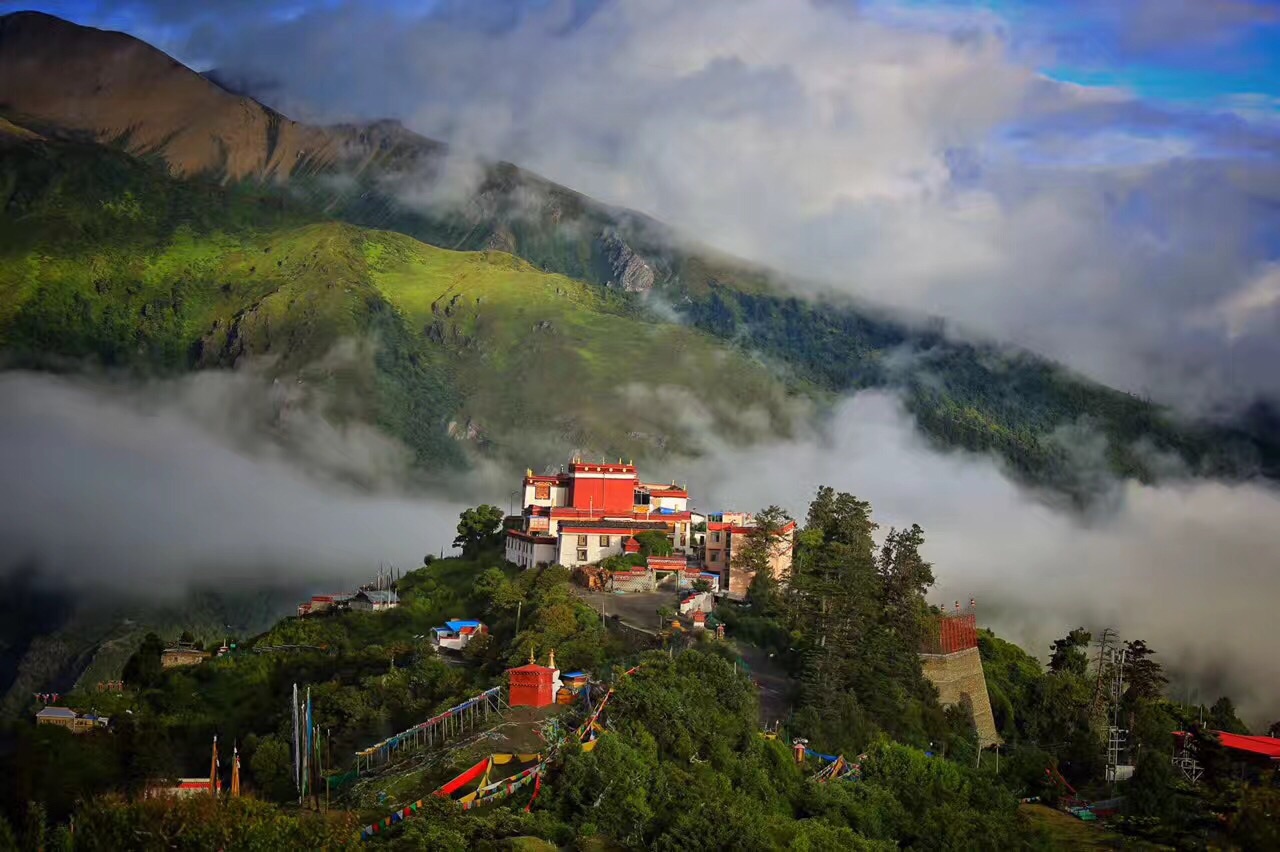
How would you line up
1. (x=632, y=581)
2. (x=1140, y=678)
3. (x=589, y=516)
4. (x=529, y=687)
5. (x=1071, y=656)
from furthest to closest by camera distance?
(x=589, y=516)
(x=1071, y=656)
(x=632, y=581)
(x=1140, y=678)
(x=529, y=687)

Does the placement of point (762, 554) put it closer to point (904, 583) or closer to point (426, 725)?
point (904, 583)

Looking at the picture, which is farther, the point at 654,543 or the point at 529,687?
the point at 654,543

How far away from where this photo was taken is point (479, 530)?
97750 millimetres

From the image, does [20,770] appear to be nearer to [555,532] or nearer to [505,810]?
[505,810]

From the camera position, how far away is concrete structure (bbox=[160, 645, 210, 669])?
81.7 metres

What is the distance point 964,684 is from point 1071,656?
15.3m

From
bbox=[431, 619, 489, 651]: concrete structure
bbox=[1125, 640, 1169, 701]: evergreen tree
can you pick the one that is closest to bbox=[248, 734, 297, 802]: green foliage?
bbox=[431, 619, 489, 651]: concrete structure

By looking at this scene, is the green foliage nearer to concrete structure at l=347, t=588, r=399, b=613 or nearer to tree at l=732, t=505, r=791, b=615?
tree at l=732, t=505, r=791, b=615

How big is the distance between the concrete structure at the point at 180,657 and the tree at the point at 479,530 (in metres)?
19.4

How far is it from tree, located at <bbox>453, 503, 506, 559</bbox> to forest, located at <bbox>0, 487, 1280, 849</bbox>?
3349 mm

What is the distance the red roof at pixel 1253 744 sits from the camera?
6125 cm

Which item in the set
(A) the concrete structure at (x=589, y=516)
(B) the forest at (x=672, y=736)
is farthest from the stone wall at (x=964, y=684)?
(A) the concrete structure at (x=589, y=516)

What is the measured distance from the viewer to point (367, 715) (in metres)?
58.5

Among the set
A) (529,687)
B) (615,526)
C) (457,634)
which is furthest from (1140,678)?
(529,687)
